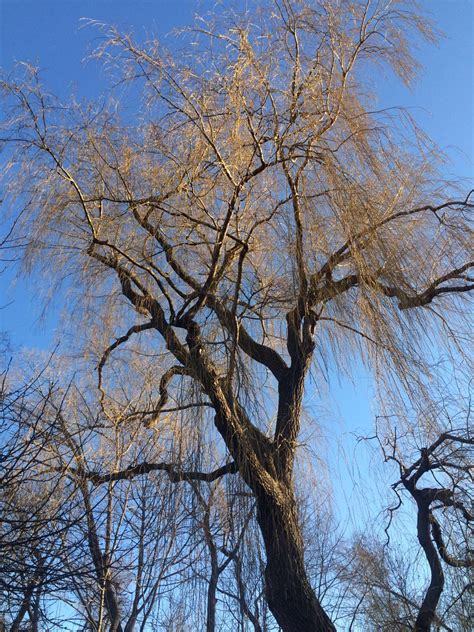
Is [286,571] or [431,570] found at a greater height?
[431,570]

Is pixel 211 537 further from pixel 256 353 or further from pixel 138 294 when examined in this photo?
pixel 138 294

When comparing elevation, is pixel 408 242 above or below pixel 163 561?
above

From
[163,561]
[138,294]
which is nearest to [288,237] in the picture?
[138,294]

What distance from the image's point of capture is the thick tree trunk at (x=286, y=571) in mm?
3887

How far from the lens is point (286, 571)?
156 inches

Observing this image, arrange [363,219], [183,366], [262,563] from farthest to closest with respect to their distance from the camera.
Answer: [183,366]
[363,219]
[262,563]

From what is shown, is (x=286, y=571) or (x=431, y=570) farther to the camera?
(x=431, y=570)

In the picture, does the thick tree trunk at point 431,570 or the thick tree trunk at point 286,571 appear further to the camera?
the thick tree trunk at point 431,570

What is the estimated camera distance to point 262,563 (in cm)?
357

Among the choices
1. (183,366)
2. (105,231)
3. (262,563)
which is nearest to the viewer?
(262,563)

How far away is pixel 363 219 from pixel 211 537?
6.61 ft

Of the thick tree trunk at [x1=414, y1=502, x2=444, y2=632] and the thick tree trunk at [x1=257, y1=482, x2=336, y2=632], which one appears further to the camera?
the thick tree trunk at [x1=414, y1=502, x2=444, y2=632]

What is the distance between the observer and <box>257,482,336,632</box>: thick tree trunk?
3887 millimetres

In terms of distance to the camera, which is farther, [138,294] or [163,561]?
[138,294]
